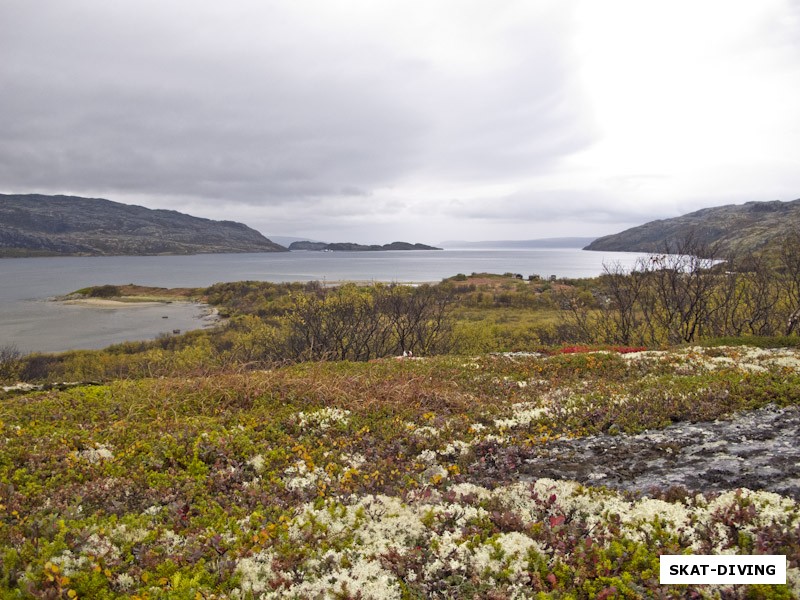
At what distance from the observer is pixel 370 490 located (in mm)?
7879

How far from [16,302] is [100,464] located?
436 feet

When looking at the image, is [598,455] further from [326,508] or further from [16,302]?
[16,302]

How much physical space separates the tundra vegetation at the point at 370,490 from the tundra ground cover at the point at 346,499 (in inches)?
1.3

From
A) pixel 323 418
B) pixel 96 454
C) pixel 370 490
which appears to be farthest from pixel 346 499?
pixel 96 454

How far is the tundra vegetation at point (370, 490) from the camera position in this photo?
17.6 feet

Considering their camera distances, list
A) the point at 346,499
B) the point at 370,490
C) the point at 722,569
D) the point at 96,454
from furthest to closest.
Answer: the point at 96,454, the point at 370,490, the point at 346,499, the point at 722,569

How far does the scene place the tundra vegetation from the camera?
5.37 metres

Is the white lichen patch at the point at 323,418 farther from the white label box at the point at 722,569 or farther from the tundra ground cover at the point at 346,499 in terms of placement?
the white label box at the point at 722,569

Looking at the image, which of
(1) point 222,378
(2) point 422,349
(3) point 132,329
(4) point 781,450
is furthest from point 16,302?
(4) point 781,450

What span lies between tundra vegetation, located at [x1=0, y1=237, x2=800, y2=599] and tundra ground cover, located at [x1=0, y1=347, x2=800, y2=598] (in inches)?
1.3

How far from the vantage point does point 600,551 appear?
543 cm

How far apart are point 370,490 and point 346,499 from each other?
536 mm

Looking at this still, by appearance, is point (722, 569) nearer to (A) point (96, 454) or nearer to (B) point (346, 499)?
(B) point (346, 499)

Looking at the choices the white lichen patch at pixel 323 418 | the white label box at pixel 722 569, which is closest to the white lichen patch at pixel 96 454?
the white lichen patch at pixel 323 418
